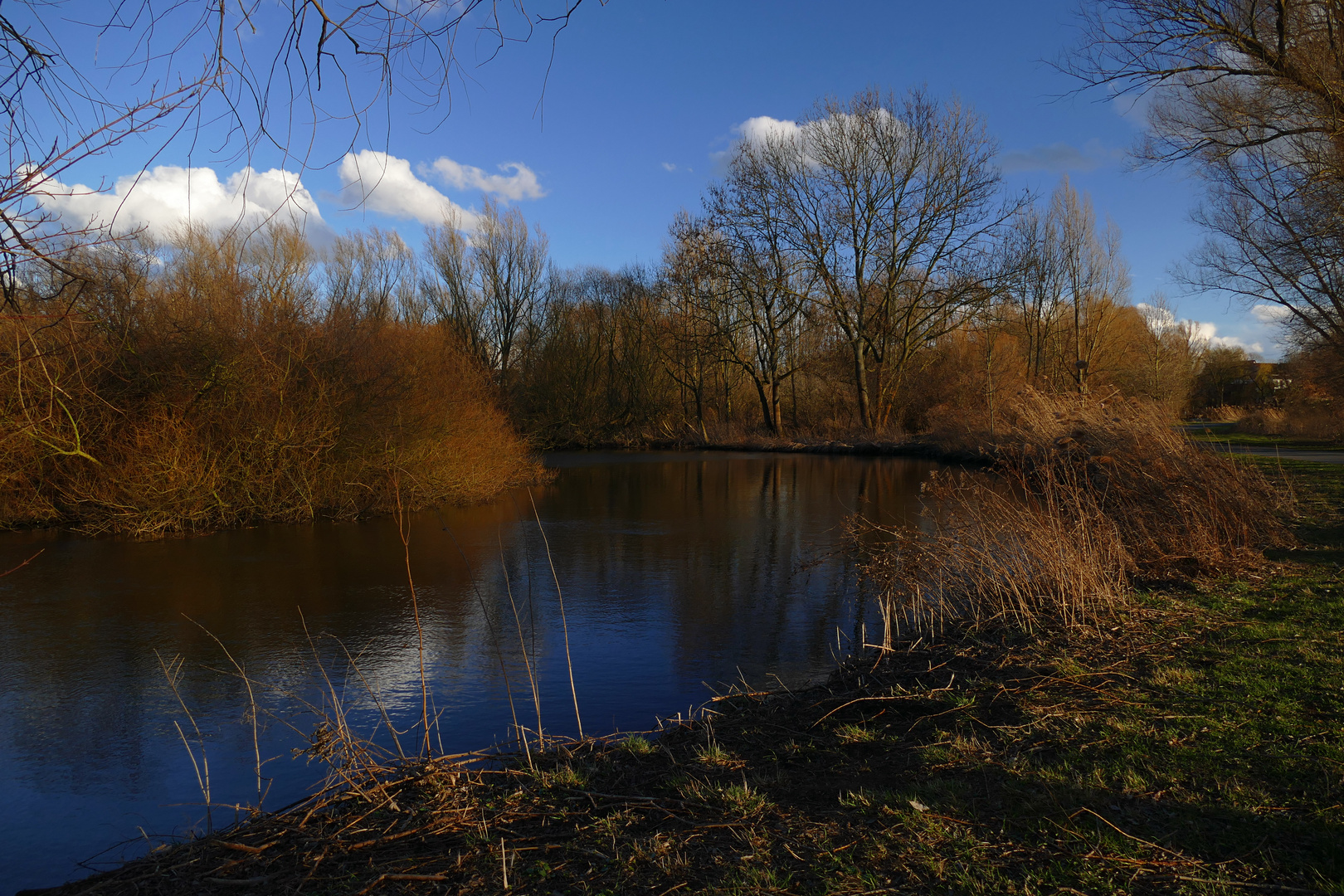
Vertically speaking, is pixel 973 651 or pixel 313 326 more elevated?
pixel 313 326

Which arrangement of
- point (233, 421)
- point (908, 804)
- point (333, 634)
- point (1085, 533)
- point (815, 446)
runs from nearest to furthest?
point (908, 804), point (1085, 533), point (333, 634), point (233, 421), point (815, 446)

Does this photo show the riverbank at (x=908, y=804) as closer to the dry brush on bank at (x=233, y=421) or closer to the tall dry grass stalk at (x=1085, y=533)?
the tall dry grass stalk at (x=1085, y=533)

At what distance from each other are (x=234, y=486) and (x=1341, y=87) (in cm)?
1623

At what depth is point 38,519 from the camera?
42.4 ft

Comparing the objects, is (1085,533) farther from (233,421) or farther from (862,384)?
(862,384)

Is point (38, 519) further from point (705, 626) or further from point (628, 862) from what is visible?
point (628, 862)

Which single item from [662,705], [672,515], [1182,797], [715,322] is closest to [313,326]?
[672,515]

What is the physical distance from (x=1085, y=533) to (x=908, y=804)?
400 centimetres

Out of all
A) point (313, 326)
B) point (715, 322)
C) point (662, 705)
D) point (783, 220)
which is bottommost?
point (662, 705)

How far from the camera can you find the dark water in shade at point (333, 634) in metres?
4.30

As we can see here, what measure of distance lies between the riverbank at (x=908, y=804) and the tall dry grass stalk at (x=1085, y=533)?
121cm

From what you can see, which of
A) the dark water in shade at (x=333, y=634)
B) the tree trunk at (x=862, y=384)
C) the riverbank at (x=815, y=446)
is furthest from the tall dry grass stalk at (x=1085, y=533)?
the tree trunk at (x=862, y=384)

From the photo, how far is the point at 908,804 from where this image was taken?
9.48ft

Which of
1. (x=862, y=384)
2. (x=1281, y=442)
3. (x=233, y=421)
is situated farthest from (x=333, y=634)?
(x=1281, y=442)
